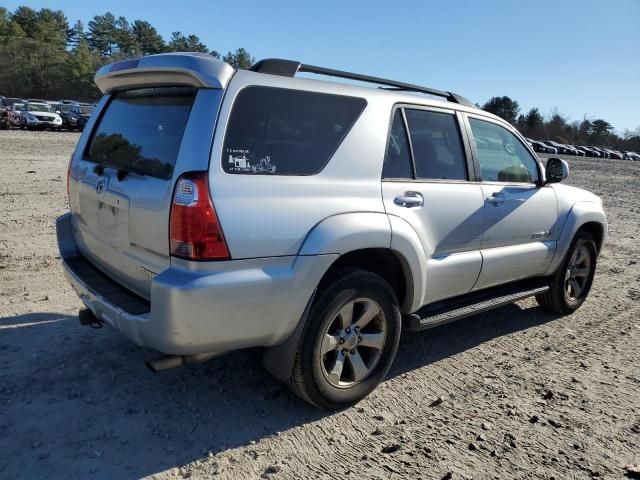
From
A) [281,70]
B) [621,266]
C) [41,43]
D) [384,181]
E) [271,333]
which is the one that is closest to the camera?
[271,333]

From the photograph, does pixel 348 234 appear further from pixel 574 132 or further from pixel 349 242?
pixel 574 132

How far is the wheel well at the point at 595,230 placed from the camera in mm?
5293

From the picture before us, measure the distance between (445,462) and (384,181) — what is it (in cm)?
169

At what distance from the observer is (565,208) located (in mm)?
4844

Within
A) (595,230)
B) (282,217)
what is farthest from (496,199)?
(282,217)

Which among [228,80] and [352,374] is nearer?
[228,80]

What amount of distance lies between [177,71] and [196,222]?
0.85 meters

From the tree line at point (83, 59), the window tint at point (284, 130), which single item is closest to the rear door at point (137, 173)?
the window tint at point (284, 130)

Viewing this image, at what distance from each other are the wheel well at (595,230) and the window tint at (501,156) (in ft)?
3.55

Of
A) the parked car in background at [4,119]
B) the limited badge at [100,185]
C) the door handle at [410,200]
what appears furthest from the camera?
the parked car in background at [4,119]

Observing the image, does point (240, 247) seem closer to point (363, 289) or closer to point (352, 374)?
point (363, 289)

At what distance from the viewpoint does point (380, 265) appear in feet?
11.3

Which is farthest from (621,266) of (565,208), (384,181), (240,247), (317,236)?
(240,247)

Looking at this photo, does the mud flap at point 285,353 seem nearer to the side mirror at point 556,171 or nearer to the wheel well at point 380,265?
the wheel well at point 380,265
